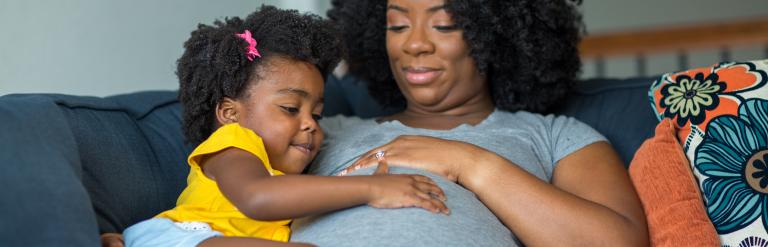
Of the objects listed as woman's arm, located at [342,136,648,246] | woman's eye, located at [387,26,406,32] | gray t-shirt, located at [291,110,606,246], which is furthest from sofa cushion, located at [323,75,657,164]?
woman's eye, located at [387,26,406,32]

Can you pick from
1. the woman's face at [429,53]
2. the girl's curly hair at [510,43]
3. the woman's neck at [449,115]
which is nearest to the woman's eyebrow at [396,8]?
the woman's face at [429,53]

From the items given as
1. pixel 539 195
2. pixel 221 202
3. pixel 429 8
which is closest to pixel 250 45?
pixel 221 202

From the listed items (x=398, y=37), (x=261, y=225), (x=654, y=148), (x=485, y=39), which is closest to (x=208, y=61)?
(x=261, y=225)

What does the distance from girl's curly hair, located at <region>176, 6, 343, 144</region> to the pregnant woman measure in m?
0.29

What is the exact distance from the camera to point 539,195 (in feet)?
5.92

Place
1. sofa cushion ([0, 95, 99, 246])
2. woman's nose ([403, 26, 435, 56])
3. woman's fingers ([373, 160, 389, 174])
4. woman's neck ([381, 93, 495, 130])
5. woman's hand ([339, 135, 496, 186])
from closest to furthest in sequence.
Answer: sofa cushion ([0, 95, 99, 246]) < woman's fingers ([373, 160, 389, 174]) < woman's hand ([339, 135, 496, 186]) < woman's nose ([403, 26, 435, 56]) < woman's neck ([381, 93, 495, 130])

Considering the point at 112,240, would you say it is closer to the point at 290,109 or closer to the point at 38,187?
the point at 38,187

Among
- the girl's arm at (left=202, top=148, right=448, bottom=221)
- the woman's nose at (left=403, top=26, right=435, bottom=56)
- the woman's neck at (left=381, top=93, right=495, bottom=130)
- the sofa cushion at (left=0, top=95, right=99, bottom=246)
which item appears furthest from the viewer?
the woman's neck at (left=381, top=93, right=495, bottom=130)

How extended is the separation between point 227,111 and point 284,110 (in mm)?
143

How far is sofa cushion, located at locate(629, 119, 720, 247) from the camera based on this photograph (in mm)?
1789

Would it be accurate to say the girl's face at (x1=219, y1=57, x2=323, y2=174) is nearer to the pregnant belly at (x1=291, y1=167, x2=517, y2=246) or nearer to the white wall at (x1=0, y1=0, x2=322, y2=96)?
the pregnant belly at (x1=291, y1=167, x2=517, y2=246)

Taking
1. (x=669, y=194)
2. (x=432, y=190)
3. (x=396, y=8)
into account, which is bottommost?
(x=669, y=194)

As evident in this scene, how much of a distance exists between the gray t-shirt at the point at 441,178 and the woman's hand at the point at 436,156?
0.03 metres

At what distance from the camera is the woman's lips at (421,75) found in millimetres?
2227
